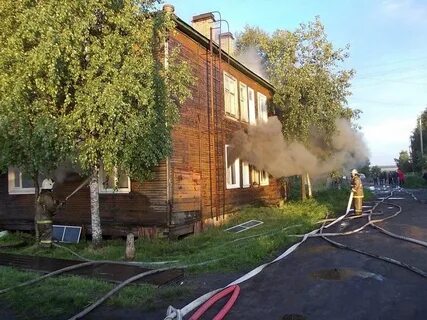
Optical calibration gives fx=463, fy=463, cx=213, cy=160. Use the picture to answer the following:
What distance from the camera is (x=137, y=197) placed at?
11.9m

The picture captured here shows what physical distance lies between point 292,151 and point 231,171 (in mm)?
4024

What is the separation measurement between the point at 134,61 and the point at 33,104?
214cm

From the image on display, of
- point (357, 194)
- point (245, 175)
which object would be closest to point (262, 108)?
point (245, 175)

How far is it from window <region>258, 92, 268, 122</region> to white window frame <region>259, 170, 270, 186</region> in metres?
2.34

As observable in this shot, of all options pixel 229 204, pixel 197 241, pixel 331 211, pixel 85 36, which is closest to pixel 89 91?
pixel 85 36

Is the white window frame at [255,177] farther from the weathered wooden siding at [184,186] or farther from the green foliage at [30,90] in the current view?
the green foliage at [30,90]

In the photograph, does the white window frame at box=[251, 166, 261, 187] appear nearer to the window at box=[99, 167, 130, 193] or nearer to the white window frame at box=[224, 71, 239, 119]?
the white window frame at box=[224, 71, 239, 119]

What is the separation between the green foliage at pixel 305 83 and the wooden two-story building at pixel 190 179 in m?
2.54

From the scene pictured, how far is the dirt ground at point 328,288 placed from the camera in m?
5.36

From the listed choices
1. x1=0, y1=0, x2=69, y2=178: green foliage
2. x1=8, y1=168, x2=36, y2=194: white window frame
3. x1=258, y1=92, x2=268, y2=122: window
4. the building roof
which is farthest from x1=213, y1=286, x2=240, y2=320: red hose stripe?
x1=258, y1=92, x2=268, y2=122: window

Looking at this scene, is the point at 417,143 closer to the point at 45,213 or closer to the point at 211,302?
the point at 45,213

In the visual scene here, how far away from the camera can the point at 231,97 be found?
17.3 m

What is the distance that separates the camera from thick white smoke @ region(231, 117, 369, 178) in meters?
18.1

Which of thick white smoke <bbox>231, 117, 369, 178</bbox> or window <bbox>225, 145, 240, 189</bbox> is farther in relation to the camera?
thick white smoke <bbox>231, 117, 369, 178</bbox>
